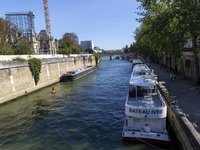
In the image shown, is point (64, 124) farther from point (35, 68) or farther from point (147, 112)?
point (35, 68)

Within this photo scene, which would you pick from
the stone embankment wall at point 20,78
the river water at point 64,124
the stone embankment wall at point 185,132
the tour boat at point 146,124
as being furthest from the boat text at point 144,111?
the stone embankment wall at point 20,78

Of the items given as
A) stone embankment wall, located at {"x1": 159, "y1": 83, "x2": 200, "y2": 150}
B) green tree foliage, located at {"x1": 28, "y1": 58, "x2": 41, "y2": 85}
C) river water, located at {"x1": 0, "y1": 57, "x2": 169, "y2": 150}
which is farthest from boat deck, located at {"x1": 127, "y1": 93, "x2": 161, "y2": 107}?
green tree foliage, located at {"x1": 28, "y1": 58, "x2": 41, "y2": 85}

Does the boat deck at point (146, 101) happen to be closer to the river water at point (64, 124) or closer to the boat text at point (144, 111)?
the boat text at point (144, 111)

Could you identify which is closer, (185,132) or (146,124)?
(185,132)

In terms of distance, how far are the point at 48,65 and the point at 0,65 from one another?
39.7 ft

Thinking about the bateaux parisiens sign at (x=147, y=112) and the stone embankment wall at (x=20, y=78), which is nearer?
the bateaux parisiens sign at (x=147, y=112)

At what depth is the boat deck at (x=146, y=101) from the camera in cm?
1034

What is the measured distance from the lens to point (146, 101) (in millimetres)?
10828

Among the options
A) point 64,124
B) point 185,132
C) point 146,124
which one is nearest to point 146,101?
point 146,124

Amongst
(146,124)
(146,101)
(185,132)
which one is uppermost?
(146,101)

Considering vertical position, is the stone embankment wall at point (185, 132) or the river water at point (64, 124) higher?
the stone embankment wall at point (185, 132)

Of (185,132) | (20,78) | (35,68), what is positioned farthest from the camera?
(35,68)

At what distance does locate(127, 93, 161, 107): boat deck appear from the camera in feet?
33.9

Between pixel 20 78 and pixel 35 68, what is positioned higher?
pixel 35 68
